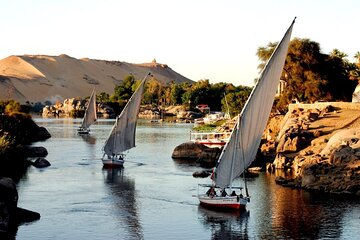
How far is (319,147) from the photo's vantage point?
59.0 meters

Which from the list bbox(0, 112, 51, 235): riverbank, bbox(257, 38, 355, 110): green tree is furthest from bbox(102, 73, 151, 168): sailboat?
bbox(257, 38, 355, 110): green tree

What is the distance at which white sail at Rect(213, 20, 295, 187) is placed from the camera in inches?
1483

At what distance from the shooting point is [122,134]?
6519 centimetres

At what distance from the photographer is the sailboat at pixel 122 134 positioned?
209 ft

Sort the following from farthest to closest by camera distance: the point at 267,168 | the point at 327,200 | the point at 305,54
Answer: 1. the point at 305,54
2. the point at 267,168
3. the point at 327,200

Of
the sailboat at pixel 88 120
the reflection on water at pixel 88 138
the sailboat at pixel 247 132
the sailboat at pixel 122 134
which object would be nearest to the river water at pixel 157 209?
the sailboat at pixel 247 132

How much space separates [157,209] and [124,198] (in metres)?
4.84

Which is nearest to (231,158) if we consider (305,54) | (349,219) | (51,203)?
(349,219)

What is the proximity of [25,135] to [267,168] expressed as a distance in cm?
4317

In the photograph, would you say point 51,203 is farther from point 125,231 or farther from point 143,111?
point 143,111

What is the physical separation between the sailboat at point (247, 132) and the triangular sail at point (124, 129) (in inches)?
955

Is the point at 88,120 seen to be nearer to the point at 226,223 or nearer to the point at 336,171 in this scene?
the point at 336,171

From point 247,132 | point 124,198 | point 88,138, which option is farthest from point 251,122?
point 88,138

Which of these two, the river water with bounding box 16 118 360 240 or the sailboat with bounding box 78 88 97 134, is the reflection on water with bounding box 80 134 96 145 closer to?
the sailboat with bounding box 78 88 97 134
